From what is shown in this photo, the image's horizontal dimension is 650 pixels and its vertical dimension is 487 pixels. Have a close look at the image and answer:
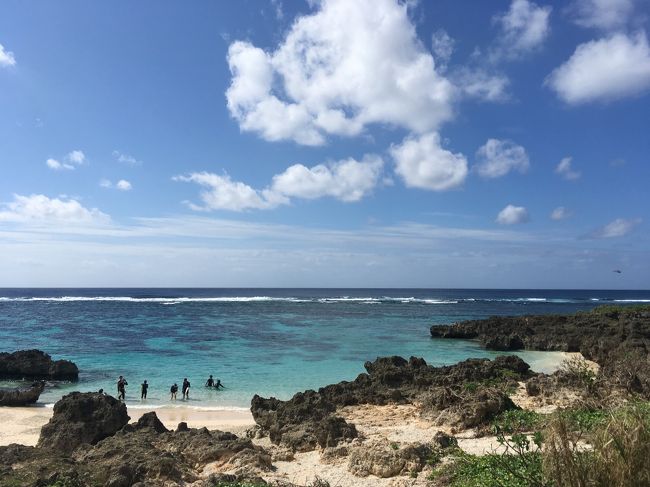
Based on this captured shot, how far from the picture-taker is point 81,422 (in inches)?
537

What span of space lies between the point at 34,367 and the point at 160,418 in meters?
14.2

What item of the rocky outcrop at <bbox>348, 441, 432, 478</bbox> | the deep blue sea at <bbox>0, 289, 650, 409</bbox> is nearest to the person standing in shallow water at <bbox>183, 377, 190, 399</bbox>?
the deep blue sea at <bbox>0, 289, 650, 409</bbox>

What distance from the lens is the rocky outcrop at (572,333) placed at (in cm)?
2827

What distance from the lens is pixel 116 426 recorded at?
13930 millimetres

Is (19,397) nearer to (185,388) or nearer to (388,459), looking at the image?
(185,388)

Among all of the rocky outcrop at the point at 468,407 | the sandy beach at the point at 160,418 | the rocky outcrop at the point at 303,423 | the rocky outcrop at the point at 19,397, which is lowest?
the sandy beach at the point at 160,418

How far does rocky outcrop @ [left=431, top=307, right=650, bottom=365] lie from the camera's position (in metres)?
28.3

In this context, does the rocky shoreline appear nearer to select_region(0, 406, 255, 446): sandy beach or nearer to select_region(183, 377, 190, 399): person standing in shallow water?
select_region(0, 406, 255, 446): sandy beach

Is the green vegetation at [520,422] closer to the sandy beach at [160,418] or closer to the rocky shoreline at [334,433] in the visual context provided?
the rocky shoreline at [334,433]

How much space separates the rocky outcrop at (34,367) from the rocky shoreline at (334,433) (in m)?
14.9

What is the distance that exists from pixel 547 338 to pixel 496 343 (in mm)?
3881

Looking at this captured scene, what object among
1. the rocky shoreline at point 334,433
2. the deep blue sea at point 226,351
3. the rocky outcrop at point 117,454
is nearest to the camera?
the rocky outcrop at point 117,454

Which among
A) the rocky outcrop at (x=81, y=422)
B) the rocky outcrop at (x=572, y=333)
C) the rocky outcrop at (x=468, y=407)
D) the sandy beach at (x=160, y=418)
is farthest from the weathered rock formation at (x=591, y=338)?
the rocky outcrop at (x=81, y=422)

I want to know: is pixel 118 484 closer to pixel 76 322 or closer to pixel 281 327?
pixel 281 327
